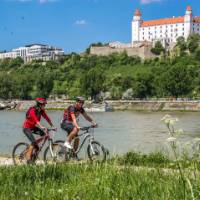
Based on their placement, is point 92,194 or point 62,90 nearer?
point 92,194

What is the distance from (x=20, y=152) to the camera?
12.5 metres

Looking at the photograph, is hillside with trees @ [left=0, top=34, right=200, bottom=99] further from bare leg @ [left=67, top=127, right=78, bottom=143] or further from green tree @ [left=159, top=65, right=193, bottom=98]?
bare leg @ [left=67, top=127, right=78, bottom=143]

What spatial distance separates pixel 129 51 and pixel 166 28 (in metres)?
24.1

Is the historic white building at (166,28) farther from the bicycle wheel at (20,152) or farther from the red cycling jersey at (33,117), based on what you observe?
the red cycling jersey at (33,117)

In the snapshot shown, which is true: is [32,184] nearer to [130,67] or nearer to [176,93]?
[176,93]

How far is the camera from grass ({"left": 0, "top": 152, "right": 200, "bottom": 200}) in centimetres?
579

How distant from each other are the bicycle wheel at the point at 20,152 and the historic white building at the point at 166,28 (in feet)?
440

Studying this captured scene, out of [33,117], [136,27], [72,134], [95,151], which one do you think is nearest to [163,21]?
[136,27]

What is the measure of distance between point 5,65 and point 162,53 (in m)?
68.3

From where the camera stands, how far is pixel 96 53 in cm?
14275

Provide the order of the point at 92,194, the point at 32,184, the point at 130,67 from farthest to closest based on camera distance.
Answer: the point at 130,67, the point at 32,184, the point at 92,194

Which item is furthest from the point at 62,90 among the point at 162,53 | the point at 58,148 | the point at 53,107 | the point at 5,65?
the point at 58,148

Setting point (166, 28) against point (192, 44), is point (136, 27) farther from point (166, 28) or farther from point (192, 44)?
point (192, 44)

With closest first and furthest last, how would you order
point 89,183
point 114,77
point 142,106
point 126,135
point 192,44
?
point 89,183 < point 126,135 < point 142,106 < point 114,77 < point 192,44
